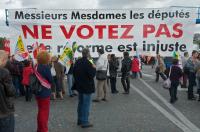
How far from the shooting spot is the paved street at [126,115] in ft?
28.2

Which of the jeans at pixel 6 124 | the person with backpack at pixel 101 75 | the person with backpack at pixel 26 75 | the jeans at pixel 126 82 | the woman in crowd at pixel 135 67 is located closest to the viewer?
the jeans at pixel 6 124

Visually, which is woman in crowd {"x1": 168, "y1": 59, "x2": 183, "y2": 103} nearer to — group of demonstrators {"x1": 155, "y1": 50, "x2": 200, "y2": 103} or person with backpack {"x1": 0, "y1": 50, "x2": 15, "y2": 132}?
group of demonstrators {"x1": 155, "y1": 50, "x2": 200, "y2": 103}

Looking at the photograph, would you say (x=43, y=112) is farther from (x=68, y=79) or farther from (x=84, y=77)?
(x=68, y=79)

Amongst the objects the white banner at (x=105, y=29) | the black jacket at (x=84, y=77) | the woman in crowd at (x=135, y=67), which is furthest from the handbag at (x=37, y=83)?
the woman in crowd at (x=135, y=67)

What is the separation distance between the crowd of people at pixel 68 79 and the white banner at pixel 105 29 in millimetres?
558

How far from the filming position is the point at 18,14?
1258 centimetres

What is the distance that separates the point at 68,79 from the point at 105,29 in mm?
2424

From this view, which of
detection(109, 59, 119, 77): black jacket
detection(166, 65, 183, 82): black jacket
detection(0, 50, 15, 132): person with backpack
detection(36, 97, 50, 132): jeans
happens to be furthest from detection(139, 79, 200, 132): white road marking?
detection(0, 50, 15, 132): person with backpack

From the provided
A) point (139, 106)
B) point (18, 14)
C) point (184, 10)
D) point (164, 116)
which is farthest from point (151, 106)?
point (18, 14)

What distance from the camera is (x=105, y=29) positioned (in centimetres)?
1272

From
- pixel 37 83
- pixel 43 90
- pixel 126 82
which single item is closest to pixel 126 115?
pixel 43 90

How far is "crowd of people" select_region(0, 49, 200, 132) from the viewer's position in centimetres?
531

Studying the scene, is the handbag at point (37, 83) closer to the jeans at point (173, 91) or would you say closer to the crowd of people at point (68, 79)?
the crowd of people at point (68, 79)

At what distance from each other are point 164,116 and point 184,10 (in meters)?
4.03
